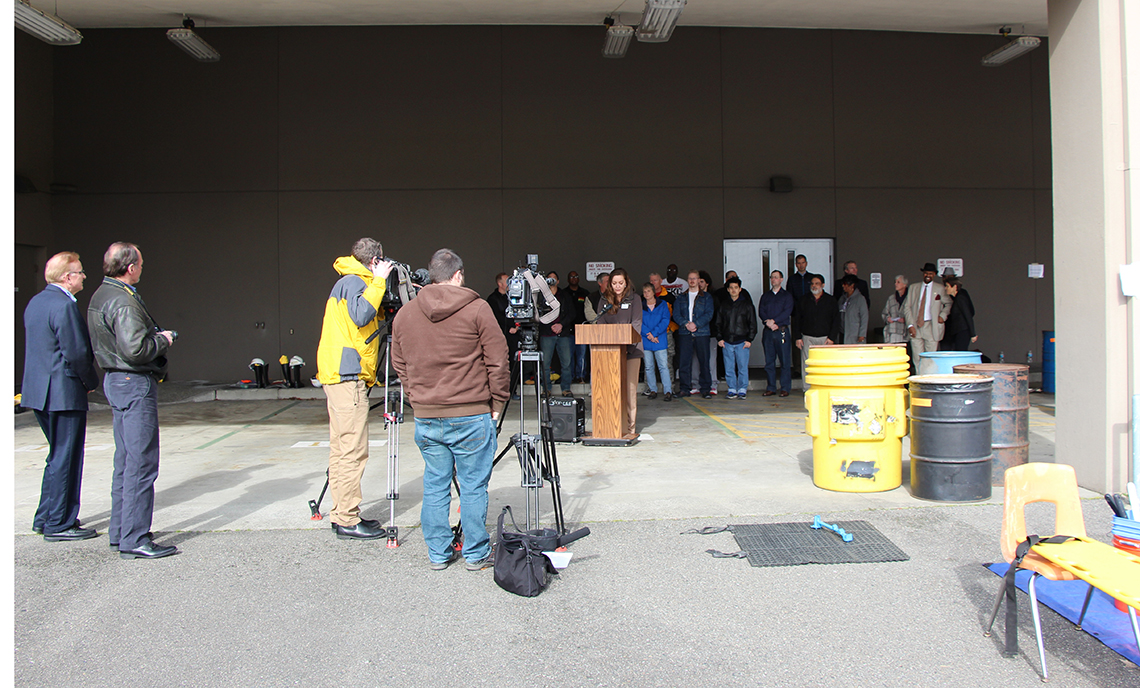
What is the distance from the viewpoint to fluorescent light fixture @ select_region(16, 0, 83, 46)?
8922 millimetres

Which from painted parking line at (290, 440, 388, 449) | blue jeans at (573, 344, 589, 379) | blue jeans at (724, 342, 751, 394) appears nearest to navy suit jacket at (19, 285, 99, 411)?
painted parking line at (290, 440, 388, 449)

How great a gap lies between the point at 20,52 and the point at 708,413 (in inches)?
507

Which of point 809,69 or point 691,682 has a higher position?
point 809,69

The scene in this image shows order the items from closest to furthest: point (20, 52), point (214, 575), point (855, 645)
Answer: point (855, 645) < point (214, 575) < point (20, 52)

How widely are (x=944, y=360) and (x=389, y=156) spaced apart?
1033 cm

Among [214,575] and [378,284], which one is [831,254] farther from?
[214,575]

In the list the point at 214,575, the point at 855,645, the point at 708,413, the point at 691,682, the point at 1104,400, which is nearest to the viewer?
the point at 691,682

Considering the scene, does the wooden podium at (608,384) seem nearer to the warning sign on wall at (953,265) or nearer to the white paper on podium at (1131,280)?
the white paper on podium at (1131,280)

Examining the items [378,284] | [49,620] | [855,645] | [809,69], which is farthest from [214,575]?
[809,69]

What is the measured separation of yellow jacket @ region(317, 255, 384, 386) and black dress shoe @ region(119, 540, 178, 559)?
4.38ft

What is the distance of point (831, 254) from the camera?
46.4 feet

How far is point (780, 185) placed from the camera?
45.6 feet

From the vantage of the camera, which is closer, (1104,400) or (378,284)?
(378,284)

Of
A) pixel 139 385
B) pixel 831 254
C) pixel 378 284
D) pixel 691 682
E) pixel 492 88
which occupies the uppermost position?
pixel 492 88
